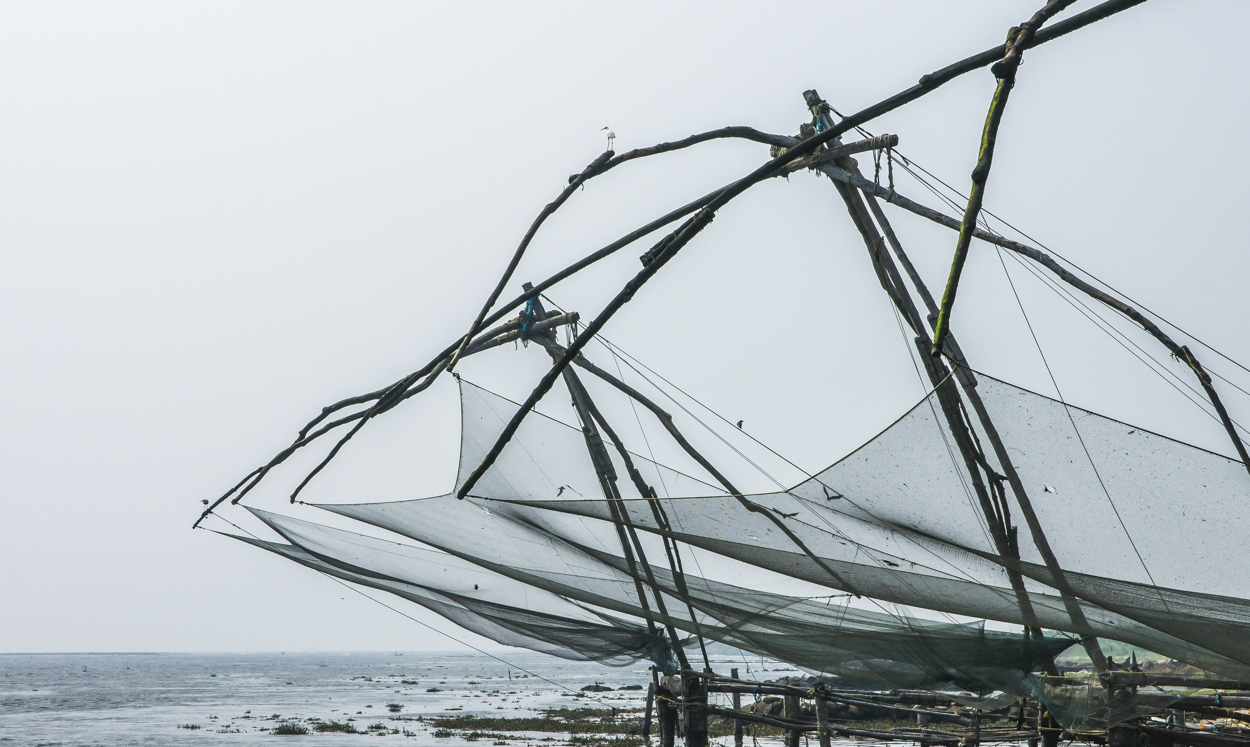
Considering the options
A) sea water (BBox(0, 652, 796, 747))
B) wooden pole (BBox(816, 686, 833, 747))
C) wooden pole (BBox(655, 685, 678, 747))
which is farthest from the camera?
sea water (BBox(0, 652, 796, 747))

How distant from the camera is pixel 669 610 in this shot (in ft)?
23.4

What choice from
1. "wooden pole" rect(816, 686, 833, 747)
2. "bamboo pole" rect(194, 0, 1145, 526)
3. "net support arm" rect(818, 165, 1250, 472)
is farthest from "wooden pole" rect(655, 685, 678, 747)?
"net support arm" rect(818, 165, 1250, 472)

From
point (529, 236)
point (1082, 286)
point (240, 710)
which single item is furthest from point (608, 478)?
point (240, 710)

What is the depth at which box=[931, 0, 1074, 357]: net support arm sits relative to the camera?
322cm

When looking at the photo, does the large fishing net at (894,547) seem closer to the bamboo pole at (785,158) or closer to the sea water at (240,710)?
the bamboo pole at (785,158)

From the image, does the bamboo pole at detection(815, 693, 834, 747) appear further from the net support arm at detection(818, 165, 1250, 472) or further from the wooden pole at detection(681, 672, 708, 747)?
the net support arm at detection(818, 165, 1250, 472)

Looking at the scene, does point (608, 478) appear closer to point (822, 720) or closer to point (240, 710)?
point (822, 720)

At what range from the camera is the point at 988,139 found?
3.32m

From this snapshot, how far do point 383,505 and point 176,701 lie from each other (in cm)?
4104

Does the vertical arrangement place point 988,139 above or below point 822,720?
above

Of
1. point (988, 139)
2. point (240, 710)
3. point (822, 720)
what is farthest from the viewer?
point (240, 710)

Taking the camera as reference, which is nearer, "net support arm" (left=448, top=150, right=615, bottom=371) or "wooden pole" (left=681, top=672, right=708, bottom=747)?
"net support arm" (left=448, top=150, right=615, bottom=371)

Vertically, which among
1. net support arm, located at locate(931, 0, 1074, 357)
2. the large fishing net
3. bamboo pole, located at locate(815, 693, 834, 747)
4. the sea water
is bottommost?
the sea water

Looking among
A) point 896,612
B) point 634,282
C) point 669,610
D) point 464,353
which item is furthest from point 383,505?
point 896,612
